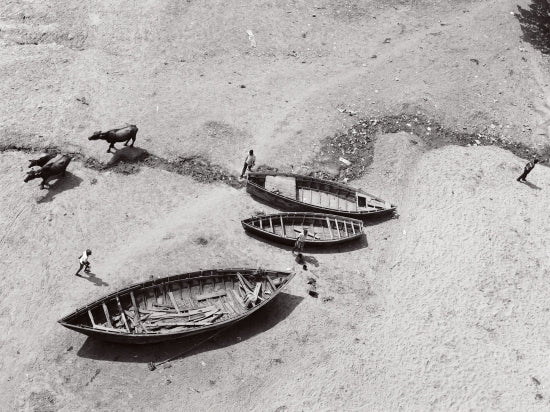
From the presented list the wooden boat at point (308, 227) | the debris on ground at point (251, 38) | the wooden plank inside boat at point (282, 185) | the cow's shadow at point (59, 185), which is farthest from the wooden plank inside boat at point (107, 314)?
the debris on ground at point (251, 38)

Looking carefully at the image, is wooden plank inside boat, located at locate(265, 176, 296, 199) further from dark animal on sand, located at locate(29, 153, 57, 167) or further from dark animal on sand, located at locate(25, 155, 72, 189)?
dark animal on sand, located at locate(29, 153, 57, 167)

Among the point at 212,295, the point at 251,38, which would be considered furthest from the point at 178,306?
the point at 251,38

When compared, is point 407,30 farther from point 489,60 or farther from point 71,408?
point 71,408

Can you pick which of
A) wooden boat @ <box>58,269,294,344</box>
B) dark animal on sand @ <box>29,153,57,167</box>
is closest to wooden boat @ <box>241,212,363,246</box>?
wooden boat @ <box>58,269,294,344</box>

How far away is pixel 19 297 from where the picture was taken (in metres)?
→ 16.9

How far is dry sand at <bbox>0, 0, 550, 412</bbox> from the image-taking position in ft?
52.5

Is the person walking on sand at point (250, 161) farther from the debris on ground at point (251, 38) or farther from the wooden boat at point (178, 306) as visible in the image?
the debris on ground at point (251, 38)

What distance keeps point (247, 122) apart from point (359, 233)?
30.5 feet

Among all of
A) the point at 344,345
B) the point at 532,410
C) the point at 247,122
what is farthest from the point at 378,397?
the point at 247,122

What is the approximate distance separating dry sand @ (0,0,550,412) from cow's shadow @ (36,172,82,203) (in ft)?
0.40

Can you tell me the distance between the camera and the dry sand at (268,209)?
1600cm

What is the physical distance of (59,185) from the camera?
20.9 metres

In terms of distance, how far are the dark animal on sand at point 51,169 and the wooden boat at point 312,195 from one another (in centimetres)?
838

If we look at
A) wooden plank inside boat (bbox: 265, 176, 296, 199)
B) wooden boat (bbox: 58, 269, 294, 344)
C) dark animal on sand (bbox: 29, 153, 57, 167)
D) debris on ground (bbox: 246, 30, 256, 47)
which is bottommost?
wooden boat (bbox: 58, 269, 294, 344)
